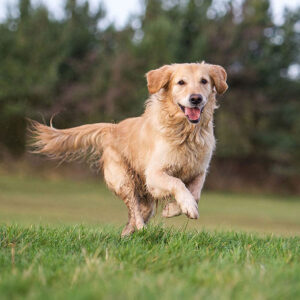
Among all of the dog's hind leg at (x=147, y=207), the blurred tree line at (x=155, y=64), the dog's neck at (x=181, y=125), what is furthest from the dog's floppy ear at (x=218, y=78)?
the blurred tree line at (x=155, y=64)

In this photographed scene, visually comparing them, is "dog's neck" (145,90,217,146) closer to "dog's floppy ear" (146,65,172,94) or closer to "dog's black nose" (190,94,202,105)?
"dog's floppy ear" (146,65,172,94)

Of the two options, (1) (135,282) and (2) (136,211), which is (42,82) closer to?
(2) (136,211)

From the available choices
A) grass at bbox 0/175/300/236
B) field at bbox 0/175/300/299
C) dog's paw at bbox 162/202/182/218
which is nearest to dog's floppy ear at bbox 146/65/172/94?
dog's paw at bbox 162/202/182/218

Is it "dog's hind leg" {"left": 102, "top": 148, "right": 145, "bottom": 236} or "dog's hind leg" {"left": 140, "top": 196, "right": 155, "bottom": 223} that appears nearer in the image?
"dog's hind leg" {"left": 102, "top": 148, "right": 145, "bottom": 236}

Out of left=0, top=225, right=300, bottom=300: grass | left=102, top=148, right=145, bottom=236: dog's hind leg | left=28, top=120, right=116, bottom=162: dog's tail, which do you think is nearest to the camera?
left=0, top=225, right=300, bottom=300: grass

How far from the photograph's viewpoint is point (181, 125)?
641 centimetres

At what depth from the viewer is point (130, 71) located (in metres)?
30.4

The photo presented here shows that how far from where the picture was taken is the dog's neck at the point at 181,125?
20.9ft

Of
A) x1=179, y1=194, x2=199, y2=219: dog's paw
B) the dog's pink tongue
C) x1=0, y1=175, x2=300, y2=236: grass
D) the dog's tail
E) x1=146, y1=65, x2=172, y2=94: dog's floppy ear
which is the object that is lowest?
x1=0, y1=175, x2=300, y2=236: grass

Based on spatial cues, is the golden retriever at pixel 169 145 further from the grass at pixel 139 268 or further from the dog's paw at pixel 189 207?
the grass at pixel 139 268

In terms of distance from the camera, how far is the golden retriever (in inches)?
243

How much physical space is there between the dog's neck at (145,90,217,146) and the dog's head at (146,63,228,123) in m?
0.10

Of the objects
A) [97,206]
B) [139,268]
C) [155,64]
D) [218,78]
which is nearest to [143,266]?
[139,268]

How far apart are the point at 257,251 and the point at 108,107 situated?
85.2 feet
